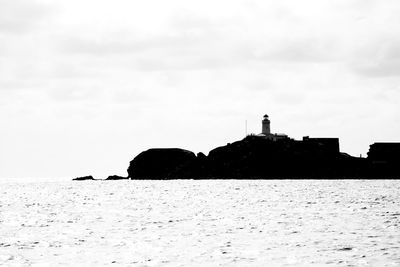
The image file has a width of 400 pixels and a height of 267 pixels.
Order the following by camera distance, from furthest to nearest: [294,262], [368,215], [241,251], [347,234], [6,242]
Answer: [368,215] → [347,234] → [6,242] → [241,251] → [294,262]

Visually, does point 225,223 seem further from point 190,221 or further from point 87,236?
point 87,236

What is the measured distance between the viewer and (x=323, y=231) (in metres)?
45.2

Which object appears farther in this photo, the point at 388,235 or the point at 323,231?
the point at 323,231

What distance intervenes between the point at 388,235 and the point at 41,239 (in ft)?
74.8

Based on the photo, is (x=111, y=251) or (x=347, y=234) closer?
(x=111, y=251)

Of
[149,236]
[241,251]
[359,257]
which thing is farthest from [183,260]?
[149,236]

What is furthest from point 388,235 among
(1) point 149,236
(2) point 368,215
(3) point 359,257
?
(2) point 368,215

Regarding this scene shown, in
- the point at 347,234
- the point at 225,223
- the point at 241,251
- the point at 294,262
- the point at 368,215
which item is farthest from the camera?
the point at 368,215

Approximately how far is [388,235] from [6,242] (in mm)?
24487

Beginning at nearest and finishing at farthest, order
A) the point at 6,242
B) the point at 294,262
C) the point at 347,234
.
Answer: the point at 294,262, the point at 6,242, the point at 347,234

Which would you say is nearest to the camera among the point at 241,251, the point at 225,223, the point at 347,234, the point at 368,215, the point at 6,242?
the point at 241,251

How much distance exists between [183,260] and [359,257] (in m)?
8.66

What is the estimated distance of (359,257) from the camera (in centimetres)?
3122

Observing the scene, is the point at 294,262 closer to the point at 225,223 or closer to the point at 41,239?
the point at 41,239
